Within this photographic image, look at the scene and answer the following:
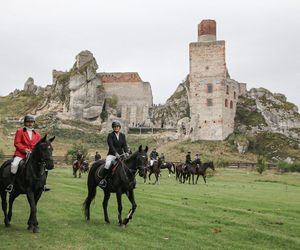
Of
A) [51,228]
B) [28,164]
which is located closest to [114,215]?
[51,228]

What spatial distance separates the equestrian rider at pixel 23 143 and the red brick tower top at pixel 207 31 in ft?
212

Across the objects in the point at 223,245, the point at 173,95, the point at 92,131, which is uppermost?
the point at 173,95

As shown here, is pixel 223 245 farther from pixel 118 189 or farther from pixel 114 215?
pixel 114 215

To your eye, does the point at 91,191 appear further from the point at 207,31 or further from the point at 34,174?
the point at 207,31

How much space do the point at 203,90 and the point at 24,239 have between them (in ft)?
207

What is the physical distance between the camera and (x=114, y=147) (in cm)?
1332

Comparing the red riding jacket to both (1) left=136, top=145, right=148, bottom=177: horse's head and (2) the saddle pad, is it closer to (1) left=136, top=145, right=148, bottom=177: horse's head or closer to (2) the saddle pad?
(2) the saddle pad

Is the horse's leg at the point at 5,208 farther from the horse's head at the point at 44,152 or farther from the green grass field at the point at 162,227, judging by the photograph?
the horse's head at the point at 44,152

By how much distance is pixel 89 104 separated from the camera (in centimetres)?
9331

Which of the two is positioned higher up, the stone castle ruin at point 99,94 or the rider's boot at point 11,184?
the stone castle ruin at point 99,94

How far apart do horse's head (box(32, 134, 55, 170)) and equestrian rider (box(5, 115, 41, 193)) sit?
0.48 m

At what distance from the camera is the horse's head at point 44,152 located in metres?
11.2

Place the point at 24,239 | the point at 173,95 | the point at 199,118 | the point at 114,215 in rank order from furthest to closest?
the point at 173,95, the point at 199,118, the point at 114,215, the point at 24,239

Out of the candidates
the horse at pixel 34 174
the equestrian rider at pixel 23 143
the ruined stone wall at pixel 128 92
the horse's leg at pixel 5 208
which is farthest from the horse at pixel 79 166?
the ruined stone wall at pixel 128 92
